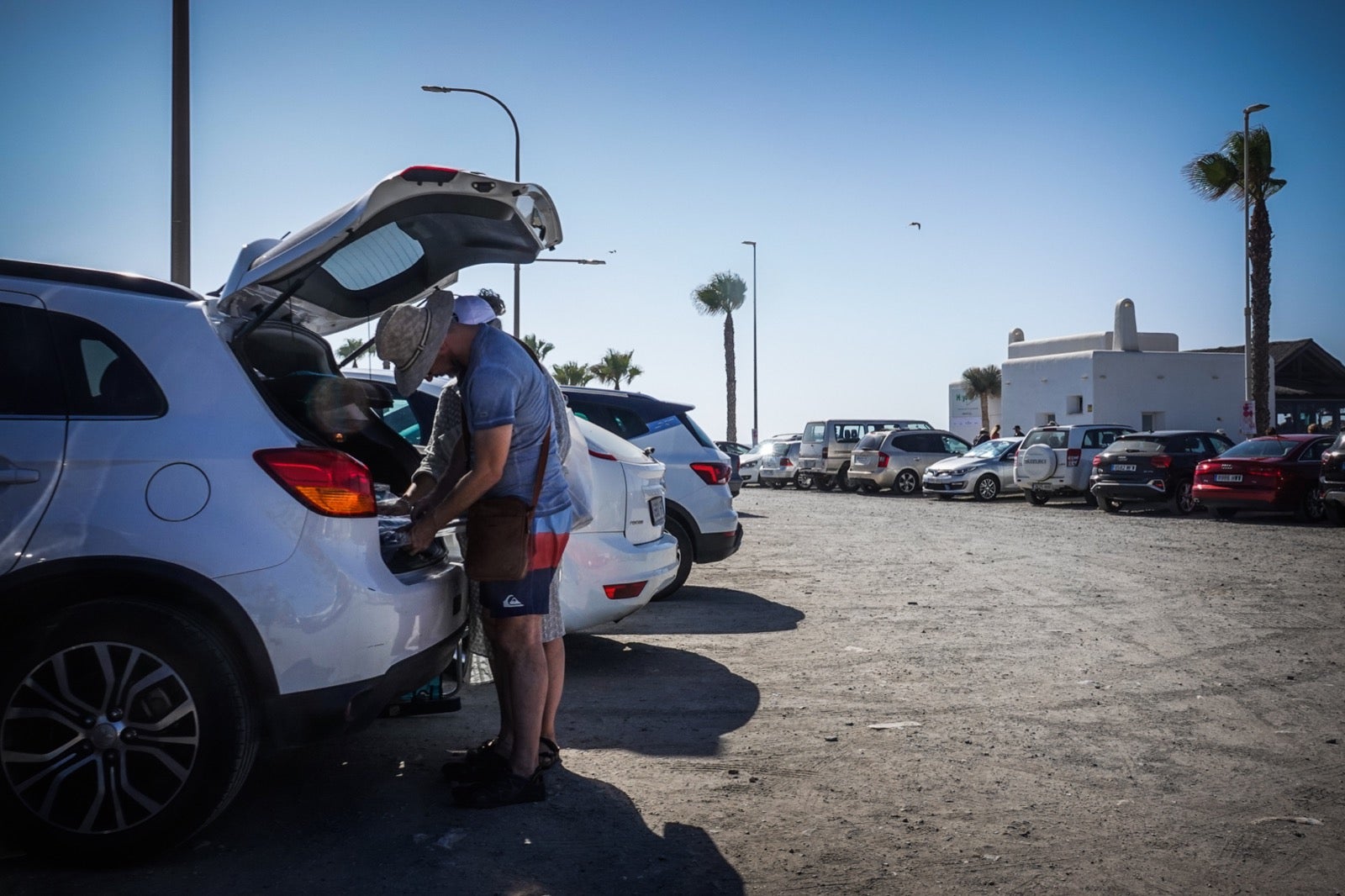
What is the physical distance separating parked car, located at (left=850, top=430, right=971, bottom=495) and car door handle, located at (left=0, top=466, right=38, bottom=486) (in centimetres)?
2678

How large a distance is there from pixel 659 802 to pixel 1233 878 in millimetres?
1911

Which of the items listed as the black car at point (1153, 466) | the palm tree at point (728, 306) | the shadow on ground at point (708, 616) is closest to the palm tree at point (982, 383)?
the palm tree at point (728, 306)

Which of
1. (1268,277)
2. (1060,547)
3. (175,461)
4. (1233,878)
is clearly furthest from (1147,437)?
(175,461)

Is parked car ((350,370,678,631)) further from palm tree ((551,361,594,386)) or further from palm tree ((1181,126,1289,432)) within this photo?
palm tree ((551,361,594,386))

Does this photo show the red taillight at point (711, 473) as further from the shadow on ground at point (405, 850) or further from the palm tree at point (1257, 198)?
the palm tree at point (1257, 198)

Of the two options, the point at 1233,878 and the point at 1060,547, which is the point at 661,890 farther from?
the point at 1060,547

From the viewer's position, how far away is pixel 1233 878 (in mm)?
3326

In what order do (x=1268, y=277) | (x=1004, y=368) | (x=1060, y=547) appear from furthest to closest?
(x=1004, y=368) → (x=1268, y=277) → (x=1060, y=547)

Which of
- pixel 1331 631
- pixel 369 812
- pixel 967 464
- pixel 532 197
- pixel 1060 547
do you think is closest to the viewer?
pixel 369 812

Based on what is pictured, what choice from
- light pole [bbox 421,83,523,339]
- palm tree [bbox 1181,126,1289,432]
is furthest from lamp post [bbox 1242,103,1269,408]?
light pole [bbox 421,83,523,339]

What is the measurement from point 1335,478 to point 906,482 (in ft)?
46.0

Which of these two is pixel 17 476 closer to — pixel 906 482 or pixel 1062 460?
pixel 1062 460

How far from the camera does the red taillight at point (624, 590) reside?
6.16m

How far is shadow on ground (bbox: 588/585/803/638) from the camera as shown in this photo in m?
8.05
